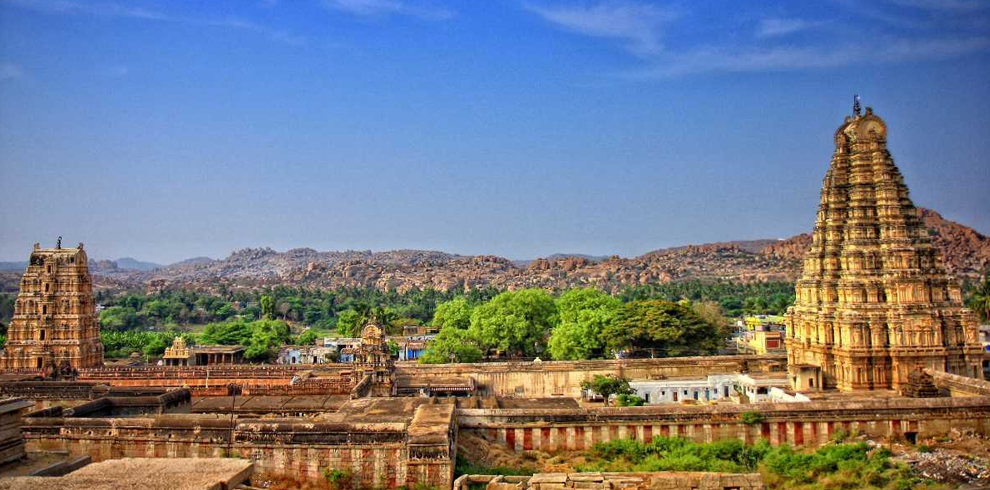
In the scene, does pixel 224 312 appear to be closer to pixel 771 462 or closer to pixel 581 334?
pixel 581 334

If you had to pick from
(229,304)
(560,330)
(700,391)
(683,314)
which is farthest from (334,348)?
(229,304)

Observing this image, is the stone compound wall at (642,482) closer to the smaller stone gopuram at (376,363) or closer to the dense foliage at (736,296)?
the smaller stone gopuram at (376,363)

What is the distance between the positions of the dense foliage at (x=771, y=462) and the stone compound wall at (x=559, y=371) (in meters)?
14.4

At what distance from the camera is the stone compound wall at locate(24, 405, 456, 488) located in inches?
808

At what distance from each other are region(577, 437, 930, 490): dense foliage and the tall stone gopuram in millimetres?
8235

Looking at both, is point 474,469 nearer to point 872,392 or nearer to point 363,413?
point 363,413

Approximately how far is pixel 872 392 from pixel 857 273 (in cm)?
488

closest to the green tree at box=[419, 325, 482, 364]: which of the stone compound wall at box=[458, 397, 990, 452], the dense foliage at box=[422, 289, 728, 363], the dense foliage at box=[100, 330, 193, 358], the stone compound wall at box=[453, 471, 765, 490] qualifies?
the dense foliage at box=[422, 289, 728, 363]

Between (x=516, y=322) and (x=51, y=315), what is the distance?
26.8m

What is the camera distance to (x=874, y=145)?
34.5 meters

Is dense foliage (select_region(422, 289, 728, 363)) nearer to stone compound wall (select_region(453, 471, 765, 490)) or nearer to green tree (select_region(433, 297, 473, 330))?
green tree (select_region(433, 297, 473, 330))

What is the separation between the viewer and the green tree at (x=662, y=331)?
46.8 metres

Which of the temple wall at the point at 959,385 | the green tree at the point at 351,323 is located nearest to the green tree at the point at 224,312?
the green tree at the point at 351,323

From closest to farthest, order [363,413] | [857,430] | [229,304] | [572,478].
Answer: [572,478] → [363,413] → [857,430] → [229,304]
